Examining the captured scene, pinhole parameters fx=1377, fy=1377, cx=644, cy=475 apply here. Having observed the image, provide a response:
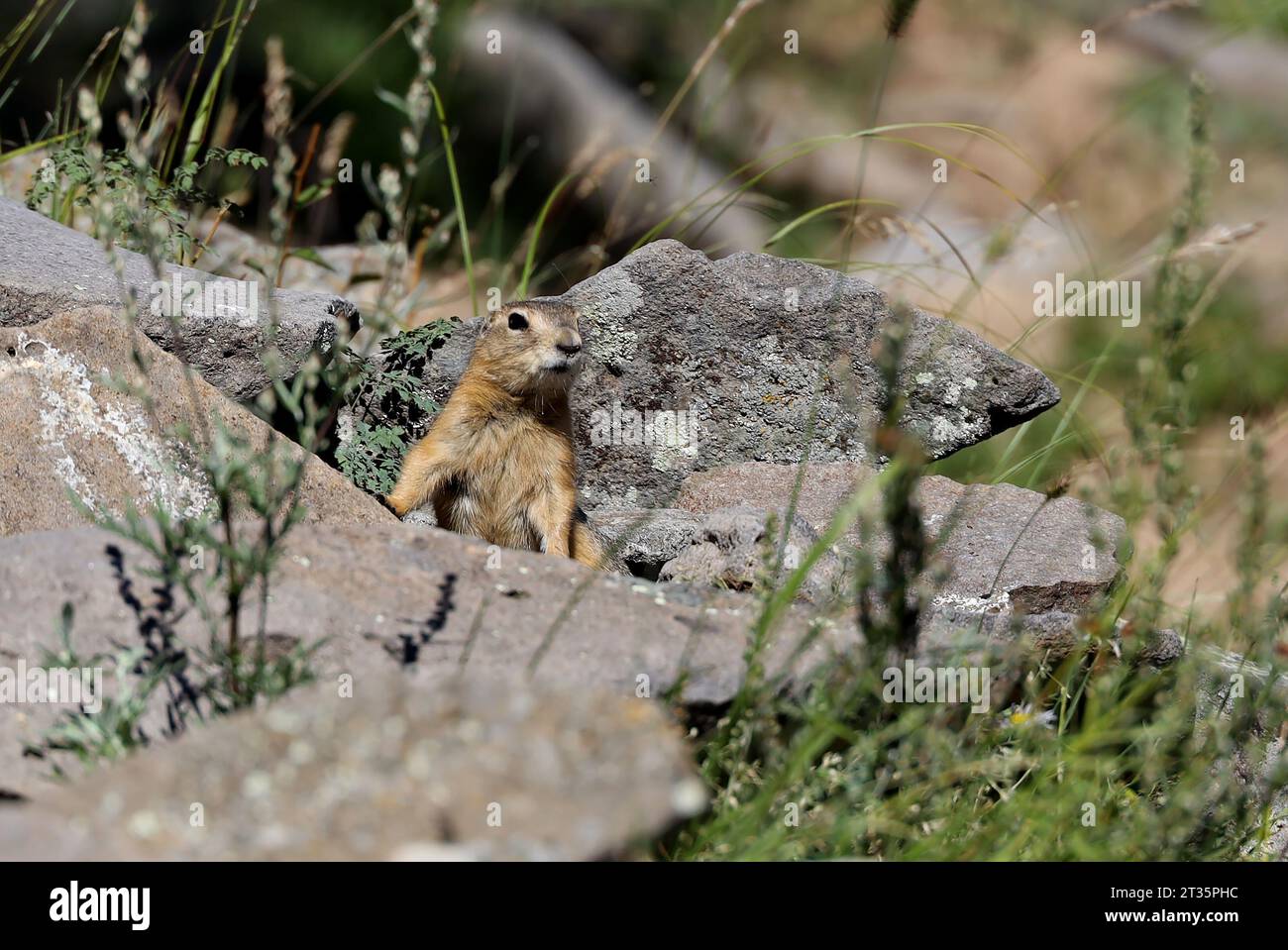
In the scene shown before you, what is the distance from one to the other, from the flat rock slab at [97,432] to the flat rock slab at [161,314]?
0.29 m

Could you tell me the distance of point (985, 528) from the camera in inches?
262

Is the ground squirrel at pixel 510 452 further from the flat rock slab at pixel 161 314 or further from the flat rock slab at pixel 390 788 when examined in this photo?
the flat rock slab at pixel 390 788

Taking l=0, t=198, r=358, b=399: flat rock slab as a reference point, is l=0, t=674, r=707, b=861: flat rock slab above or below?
below

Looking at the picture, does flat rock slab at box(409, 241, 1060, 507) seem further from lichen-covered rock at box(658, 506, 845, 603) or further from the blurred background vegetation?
lichen-covered rock at box(658, 506, 845, 603)

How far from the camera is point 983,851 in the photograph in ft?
12.6

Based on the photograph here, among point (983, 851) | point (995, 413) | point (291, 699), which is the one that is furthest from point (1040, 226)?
point (291, 699)

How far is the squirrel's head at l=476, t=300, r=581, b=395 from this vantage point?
6.89 m

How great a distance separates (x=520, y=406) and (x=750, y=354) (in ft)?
4.16

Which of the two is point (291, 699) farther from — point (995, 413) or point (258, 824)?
point (995, 413)

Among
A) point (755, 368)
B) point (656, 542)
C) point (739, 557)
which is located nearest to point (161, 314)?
point (656, 542)

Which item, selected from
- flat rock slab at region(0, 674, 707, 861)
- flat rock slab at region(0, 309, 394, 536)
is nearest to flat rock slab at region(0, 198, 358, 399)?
flat rock slab at region(0, 309, 394, 536)

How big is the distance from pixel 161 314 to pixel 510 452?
1914 millimetres

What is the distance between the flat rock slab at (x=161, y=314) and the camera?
612 cm

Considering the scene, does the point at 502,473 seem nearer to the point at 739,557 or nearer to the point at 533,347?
the point at 533,347
